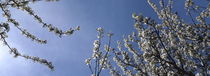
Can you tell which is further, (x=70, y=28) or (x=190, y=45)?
(x=190, y=45)

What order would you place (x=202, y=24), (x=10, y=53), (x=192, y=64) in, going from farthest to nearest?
(x=202, y=24)
(x=192, y=64)
(x=10, y=53)

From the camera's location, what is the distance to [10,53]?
21.0ft

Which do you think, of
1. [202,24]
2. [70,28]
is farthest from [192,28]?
[70,28]

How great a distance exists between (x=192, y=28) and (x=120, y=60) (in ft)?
9.17

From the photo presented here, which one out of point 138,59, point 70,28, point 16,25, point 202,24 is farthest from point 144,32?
point 16,25

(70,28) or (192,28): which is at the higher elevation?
(192,28)

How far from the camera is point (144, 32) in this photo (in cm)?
1127

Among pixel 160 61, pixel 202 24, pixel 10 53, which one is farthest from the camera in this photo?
pixel 202 24

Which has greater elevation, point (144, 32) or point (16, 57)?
point (144, 32)

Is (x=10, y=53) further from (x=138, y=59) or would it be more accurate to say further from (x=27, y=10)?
(x=138, y=59)

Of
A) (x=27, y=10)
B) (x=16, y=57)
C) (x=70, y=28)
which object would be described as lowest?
(x=16, y=57)

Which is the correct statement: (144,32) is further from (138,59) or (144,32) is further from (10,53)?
(10,53)

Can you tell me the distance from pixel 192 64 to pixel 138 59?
78.6 inches

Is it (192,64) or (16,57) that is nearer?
(16,57)
